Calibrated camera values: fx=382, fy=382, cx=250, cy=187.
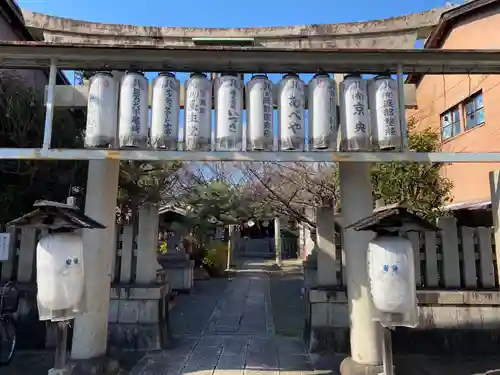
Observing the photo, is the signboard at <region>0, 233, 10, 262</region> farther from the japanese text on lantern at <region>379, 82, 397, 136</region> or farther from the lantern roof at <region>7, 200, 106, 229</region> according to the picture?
the japanese text on lantern at <region>379, 82, 397, 136</region>

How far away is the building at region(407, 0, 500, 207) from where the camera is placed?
1230 cm

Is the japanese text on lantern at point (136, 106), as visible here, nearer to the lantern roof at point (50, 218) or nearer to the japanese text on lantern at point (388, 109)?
the lantern roof at point (50, 218)

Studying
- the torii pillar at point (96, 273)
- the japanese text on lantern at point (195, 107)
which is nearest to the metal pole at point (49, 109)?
the torii pillar at point (96, 273)

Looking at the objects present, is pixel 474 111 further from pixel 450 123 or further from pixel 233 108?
pixel 233 108

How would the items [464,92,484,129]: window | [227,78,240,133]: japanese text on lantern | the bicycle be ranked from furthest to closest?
1. [464,92,484,129]: window
2. the bicycle
3. [227,78,240,133]: japanese text on lantern

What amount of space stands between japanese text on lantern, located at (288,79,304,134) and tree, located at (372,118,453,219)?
689cm

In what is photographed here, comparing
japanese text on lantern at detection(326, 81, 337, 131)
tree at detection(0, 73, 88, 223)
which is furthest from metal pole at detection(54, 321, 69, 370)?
japanese text on lantern at detection(326, 81, 337, 131)

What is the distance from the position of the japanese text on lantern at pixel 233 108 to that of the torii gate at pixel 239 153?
1.21 feet

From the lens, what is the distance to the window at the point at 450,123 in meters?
14.6

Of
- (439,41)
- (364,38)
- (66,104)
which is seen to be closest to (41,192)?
(66,104)

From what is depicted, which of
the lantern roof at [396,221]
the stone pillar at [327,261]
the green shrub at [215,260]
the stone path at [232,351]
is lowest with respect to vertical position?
the stone path at [232,351]

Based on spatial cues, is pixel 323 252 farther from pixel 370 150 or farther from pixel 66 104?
pixel 66 104

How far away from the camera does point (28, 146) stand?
905cm

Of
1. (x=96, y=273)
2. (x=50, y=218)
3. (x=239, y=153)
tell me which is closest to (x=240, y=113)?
(x=239, y=153)
